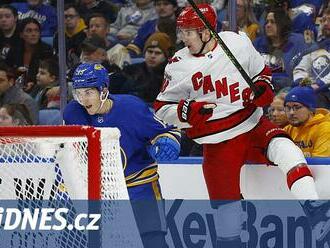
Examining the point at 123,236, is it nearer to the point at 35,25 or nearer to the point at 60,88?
the point at 60,88

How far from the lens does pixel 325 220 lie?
470 centimetres

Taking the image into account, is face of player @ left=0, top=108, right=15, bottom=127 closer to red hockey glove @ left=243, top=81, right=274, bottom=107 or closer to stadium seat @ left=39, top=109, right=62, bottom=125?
stadium seat @ left=39, top=109, right=62, bottom=125

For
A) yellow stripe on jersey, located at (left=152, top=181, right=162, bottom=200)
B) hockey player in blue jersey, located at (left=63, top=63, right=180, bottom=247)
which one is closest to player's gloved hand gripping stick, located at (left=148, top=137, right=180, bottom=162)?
hockey player in blue jersey, located at (left=63, top=63, right=180, bottom=247)

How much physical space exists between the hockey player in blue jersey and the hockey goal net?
82cm

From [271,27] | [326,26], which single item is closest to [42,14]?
[271,27]

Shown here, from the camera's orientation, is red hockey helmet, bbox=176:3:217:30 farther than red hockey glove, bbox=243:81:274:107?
Yes

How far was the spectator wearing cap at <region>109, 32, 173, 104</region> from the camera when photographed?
555 centimetres

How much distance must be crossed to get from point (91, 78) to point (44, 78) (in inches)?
42.4

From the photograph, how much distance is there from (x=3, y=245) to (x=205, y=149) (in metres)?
1.43

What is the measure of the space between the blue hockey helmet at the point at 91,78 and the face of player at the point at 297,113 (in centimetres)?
85

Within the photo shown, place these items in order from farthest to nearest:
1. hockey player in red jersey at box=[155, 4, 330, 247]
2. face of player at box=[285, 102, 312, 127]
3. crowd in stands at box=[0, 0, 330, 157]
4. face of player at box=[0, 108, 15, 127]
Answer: face of player at box=[0, 108, 15, 127], crowd in stands at box=[0, 0, 330, 157], face of player at box=[285, 102, 312, 127], hockey player in red jersey at box=[155, 4, 330, 247]

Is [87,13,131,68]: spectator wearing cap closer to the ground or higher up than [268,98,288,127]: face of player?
higher up

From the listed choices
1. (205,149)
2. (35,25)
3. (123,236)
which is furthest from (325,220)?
(35,25)

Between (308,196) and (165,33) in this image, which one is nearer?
(308,196)
